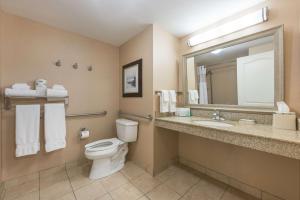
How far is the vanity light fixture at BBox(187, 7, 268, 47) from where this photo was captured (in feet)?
4.48

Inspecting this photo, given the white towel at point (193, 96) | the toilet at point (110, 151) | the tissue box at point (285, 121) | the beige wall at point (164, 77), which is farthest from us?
the white towel at point (193, 96)

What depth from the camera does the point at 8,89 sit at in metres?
1.48

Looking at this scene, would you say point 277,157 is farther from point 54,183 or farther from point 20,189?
point 20,189

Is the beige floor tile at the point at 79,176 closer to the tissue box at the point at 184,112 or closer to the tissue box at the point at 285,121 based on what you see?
the tissue box at the point at 184,112

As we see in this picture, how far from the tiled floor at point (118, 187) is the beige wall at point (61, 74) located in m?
0.16

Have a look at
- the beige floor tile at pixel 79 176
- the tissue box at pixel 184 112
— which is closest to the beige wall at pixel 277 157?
the tissue box at pixel 184 112

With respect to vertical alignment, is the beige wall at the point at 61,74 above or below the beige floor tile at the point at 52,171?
above

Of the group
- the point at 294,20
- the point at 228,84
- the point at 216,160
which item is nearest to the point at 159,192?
the point at 216,160

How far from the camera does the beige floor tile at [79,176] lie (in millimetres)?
1659

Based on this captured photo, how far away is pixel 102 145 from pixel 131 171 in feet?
1.84

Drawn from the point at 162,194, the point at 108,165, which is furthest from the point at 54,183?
the point at 162,194

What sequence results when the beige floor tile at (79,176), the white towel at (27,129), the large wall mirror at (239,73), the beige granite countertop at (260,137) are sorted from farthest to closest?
the beige floor tile at (79,176)
the white towel at (27,129)
the large wall mirror at (239,73)
the beige granite countertop at (260,137)

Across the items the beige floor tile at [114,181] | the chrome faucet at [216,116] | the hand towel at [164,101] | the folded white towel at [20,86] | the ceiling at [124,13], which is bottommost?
the beige floor tile at [114,181]

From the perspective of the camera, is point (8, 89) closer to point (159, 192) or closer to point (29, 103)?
point (29, 103)
